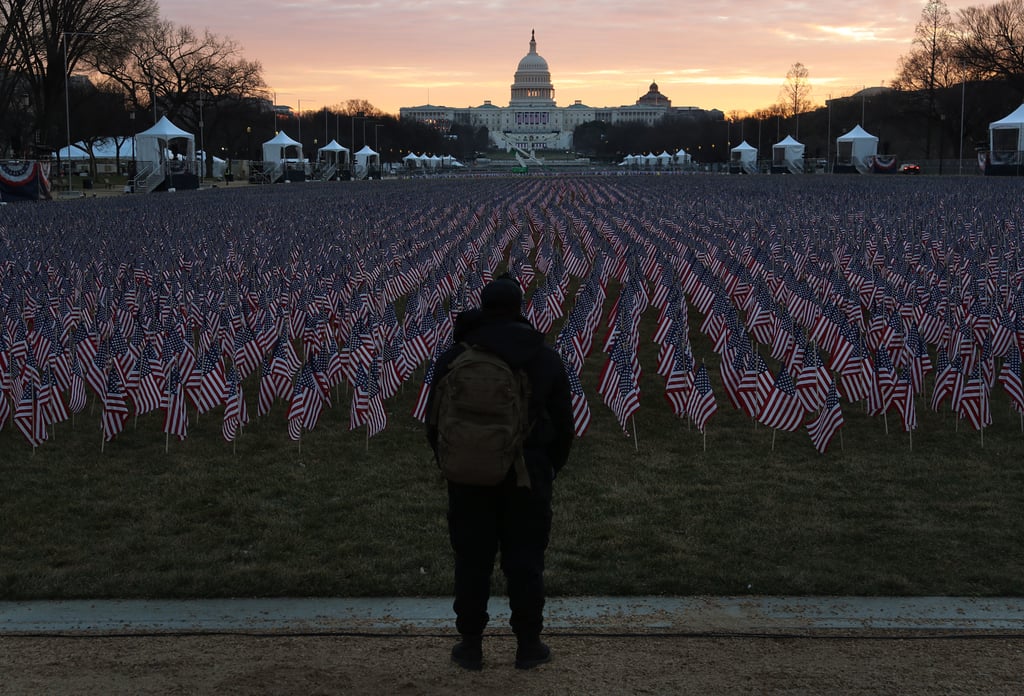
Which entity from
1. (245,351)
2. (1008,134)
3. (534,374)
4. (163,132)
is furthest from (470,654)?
(1008,134)

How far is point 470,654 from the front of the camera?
19.4 feet

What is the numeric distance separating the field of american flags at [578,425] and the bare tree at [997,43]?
75517mm

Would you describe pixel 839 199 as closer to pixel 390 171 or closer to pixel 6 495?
pixel 6 495

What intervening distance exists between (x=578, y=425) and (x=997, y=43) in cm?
8928

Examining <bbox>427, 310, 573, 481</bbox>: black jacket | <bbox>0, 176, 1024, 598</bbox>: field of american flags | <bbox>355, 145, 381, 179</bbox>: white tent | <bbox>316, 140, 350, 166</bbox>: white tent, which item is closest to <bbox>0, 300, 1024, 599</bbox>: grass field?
<bbox>0, 176, 1024, 598</bbox>: field of american flags

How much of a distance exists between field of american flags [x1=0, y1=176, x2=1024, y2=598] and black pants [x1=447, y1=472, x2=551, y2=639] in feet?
4.40

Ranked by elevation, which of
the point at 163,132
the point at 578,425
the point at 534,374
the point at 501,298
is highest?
the point at 163,132

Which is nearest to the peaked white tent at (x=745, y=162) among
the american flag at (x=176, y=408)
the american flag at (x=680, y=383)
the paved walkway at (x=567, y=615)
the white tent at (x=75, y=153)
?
the white tent at (x=75, y=153)

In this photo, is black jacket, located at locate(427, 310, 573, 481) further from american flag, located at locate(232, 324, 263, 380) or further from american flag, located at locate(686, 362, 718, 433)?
american flag, located at locate(232, 324, 263, 380)

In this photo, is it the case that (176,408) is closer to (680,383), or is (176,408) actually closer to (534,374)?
(680,383)

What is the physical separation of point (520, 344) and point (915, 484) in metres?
5.25

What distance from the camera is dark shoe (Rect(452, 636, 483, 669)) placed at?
19.4 ft

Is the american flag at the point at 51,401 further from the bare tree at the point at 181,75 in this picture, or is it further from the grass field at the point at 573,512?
the bare tree at the point at 181,75

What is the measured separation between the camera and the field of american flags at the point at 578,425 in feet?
25.5
